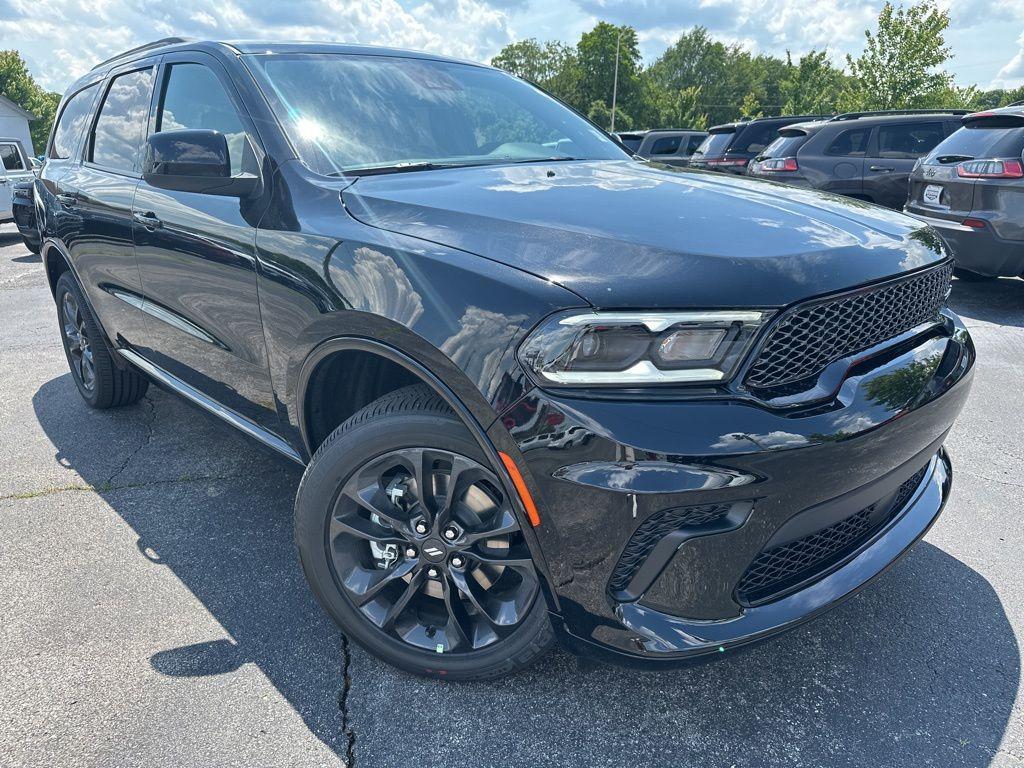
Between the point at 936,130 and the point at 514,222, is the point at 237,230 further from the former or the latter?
the point at 936,130

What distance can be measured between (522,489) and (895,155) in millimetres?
8816

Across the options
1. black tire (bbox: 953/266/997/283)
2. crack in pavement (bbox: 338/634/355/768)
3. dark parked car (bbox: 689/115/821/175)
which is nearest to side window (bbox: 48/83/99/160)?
crack in pavement (bbox: 338/634/355/768)

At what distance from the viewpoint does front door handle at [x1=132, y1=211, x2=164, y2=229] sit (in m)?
2.86

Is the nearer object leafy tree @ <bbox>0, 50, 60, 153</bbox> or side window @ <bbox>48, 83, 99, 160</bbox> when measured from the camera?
side window @ <bbox>48, 83, 99, 160</bbox>

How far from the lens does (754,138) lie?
12477 millimetres

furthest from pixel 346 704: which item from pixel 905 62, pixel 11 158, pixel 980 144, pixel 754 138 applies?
pixel 905 62

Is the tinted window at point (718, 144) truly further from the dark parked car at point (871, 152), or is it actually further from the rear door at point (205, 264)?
the rear door at point (205, 264)

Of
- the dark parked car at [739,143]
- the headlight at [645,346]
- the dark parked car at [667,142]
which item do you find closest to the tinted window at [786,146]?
the dark parked car at [739,143]

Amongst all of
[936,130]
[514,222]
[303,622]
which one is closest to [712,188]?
[514,222]

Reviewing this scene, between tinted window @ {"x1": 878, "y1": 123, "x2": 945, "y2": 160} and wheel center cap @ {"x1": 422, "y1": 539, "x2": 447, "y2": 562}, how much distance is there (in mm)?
8665

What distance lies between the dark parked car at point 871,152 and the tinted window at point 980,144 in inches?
77.4

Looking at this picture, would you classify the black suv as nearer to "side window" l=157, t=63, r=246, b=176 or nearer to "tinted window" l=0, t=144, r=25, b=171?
"side window" l=157, t=63, r=246, b=176

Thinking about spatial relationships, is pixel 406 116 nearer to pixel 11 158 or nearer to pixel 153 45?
pixel 153 45

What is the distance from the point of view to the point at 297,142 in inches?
91.7
